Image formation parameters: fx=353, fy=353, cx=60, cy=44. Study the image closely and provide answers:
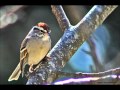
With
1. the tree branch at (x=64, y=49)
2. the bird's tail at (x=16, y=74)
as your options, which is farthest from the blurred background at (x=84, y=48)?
the tree branch at (x=64, y=49)

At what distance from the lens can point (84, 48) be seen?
2916 millimetres

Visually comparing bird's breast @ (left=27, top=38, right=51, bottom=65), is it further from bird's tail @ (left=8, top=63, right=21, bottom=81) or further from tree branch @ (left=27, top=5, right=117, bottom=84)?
tree branch @ (left=27, top=5, right=117, bottom=84)

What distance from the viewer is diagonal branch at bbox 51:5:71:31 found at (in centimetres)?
263

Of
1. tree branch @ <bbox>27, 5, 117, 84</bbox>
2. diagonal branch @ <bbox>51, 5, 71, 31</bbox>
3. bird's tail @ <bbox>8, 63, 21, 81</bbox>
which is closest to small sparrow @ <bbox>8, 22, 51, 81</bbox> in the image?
bird's tail @ <bbox>8, 63, 21, 81</bbox>

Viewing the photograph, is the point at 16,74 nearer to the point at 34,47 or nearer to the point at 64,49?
the point at 34,47

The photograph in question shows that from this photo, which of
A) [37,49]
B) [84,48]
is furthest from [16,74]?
[84,48]

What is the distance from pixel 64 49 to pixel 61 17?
0.38 meters

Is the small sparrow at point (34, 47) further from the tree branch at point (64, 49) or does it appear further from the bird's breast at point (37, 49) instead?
the tree branch at point (64, 49)

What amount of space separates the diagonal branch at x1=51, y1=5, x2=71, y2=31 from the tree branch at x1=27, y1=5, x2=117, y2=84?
66 mm

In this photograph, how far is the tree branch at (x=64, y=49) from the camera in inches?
93.0

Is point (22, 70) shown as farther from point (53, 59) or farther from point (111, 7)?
point (111, 7)

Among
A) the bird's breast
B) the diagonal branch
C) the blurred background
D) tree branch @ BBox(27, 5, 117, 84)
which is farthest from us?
the blurred background

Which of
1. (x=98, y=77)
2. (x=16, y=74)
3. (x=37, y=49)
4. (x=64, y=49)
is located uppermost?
(x=64, y=49)
